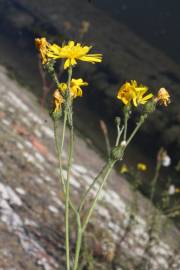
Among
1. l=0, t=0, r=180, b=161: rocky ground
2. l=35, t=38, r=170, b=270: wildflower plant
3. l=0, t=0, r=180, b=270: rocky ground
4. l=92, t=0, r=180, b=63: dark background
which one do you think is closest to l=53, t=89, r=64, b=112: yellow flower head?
l=35, t=38, r=170, b=270: wildflower plant

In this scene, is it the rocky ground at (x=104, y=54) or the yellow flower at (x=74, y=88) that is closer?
the yellow flower at (x=74, y=88)

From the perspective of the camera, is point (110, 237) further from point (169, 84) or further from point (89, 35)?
point (89, 35)

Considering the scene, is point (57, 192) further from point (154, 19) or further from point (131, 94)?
point (154, 19)

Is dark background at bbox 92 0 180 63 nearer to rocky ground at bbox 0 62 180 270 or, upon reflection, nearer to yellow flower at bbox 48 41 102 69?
rocky ground at bbox 0 62 180 270

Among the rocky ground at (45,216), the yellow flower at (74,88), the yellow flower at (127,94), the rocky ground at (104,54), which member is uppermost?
the rocky ground at (104,54)

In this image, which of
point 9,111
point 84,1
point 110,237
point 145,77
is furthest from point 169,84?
point 110,237

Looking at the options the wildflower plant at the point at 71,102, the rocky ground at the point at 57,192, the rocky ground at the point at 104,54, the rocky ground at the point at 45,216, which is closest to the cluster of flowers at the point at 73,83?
the wildflower plant at the point at 71,102

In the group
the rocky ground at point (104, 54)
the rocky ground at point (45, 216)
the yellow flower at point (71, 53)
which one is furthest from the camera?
→ the rocky ground at point (104, 54)

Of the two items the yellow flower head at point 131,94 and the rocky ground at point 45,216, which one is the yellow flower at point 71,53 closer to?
the yellow flower head at point 131,94
